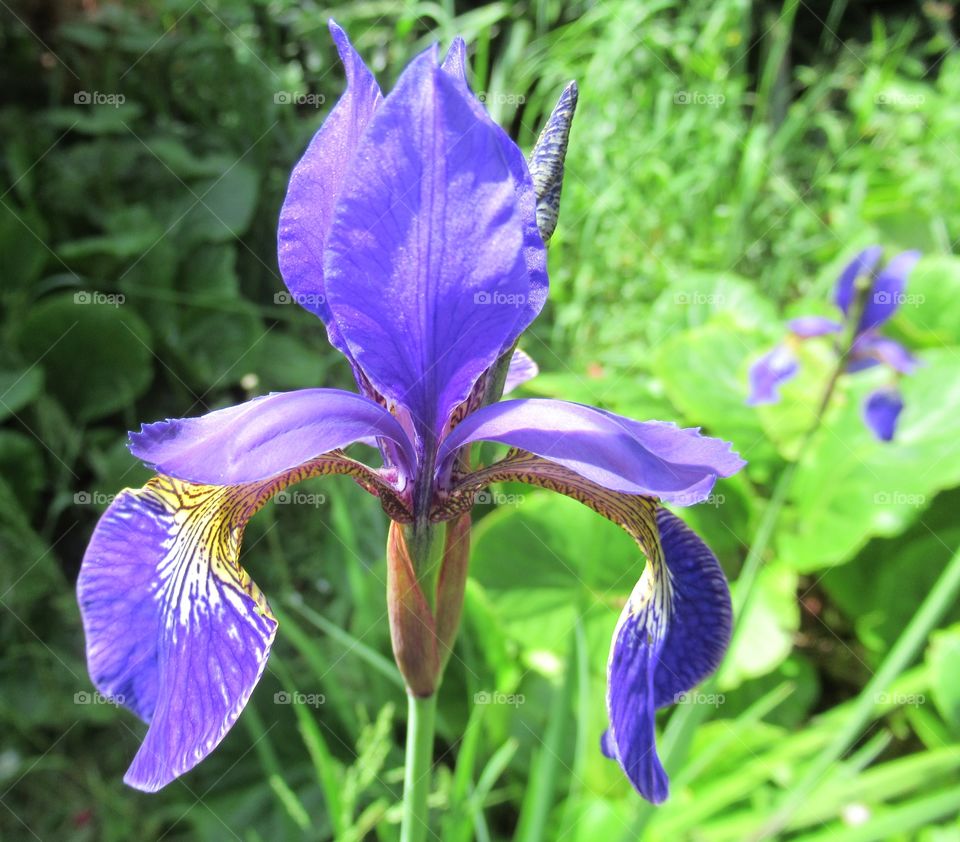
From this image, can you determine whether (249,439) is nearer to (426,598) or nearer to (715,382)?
(426,598)

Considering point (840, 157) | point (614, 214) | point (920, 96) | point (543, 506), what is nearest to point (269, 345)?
point (543, 506)

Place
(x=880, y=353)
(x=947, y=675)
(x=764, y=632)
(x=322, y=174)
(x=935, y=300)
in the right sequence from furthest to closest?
(x=935, y=300)
(x=880, y=353)
(x=764, y=632)
(x=947, y=675)
(x=322, y=174)

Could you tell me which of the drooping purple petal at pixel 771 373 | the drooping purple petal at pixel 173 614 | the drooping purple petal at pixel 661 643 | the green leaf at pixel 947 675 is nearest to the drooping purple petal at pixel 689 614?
the drooping purple petal at pixel 661 643

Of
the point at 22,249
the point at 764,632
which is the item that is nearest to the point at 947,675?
the point at 764,632

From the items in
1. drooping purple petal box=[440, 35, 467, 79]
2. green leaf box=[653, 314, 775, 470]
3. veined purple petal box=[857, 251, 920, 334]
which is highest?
drooping purple petal box=[440, 35, 467, 79]

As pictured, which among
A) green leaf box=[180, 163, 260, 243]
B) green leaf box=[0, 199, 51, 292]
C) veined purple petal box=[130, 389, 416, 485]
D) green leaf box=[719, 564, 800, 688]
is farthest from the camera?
green leaf box=[180, 163, 260, 243]

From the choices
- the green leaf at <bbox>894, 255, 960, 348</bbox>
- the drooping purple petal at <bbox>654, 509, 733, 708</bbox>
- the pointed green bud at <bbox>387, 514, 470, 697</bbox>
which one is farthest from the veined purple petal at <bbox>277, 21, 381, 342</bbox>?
the green leaf at <bbox>894, 255, 960, 348</bbox>

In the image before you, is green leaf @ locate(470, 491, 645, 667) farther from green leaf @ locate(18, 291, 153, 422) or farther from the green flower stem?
green leaf @ locate(18, 291, 153, 422)

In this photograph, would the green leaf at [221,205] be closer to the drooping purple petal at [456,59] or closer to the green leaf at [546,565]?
the green leaf at [546,565]
